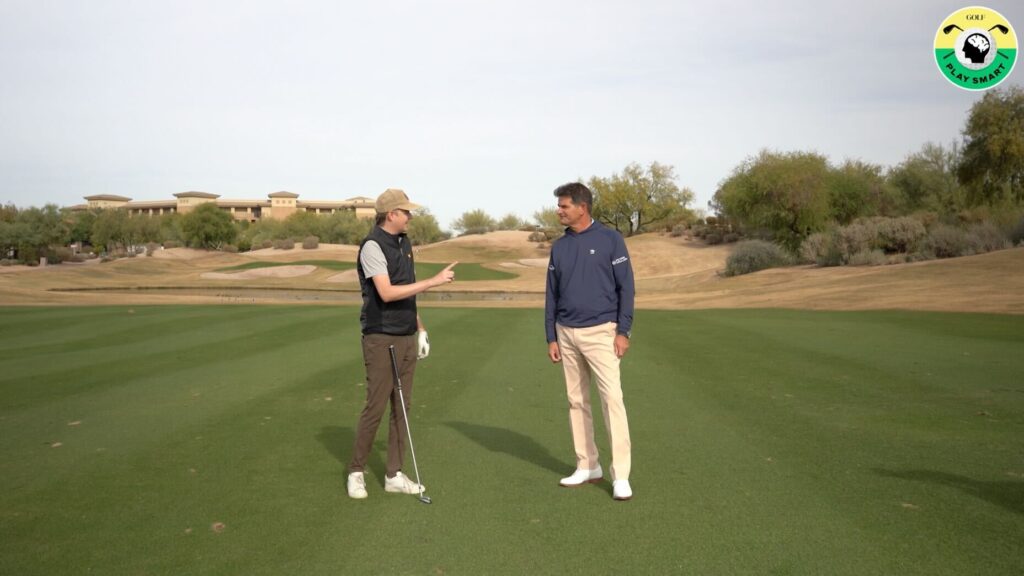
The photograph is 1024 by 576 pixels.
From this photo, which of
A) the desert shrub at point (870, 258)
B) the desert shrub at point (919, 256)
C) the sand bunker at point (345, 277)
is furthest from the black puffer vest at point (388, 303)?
the sand bunker at point (345, 277)

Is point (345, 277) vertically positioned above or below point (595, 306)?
below

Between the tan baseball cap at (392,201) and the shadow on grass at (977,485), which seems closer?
the shadow on grass at (977,485)

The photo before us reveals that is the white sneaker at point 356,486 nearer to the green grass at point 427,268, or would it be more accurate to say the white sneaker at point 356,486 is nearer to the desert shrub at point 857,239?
the desert shrub at point 857,239

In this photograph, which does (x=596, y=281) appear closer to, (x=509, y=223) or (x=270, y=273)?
(x=270, y=273)

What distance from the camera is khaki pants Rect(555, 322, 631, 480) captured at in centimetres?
614

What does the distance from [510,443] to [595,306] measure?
2.36 m

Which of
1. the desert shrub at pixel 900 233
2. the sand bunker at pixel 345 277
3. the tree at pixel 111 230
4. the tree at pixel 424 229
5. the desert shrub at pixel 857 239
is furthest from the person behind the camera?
the tree at pixel 424 229

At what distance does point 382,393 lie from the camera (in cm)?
621

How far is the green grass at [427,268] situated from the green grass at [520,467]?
4601cm

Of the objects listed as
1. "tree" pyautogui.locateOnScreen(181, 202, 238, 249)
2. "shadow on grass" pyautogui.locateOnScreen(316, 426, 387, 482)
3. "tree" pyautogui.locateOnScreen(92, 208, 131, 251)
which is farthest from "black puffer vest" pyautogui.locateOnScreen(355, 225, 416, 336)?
"tree" pyautogui.locateOnScreen(92, 208, 131, 251)

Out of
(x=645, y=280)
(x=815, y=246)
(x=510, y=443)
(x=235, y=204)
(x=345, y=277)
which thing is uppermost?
(x=235, y=204)

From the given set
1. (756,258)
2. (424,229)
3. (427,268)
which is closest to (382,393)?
(756,258)

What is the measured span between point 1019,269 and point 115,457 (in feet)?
85.2

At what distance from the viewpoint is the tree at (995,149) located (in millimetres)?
39438
